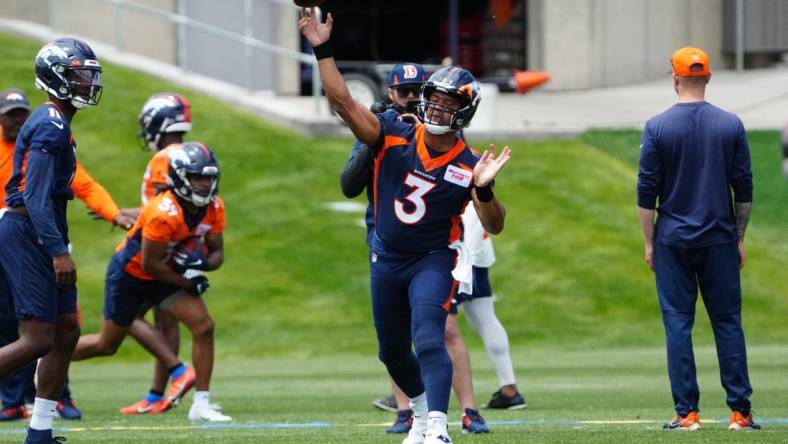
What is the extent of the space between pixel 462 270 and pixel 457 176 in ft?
1.63

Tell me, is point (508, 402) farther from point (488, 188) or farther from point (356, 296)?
point (356, 296)

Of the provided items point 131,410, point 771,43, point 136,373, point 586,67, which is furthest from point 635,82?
point 131,410

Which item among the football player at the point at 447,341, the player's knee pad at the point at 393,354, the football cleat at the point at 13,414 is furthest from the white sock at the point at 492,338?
the football cleat at the point at 13,414

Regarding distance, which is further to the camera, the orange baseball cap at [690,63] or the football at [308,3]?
the orange baseball cap at [690,63]

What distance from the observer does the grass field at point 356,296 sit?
9953 millimetres

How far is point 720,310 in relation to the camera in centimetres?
879

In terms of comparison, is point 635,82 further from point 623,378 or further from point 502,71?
point 623,378

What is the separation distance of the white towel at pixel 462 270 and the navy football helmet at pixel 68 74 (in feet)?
7.02

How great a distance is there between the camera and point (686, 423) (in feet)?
28.1

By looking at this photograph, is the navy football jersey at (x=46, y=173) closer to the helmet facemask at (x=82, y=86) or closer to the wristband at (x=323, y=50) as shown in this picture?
the helmet facemask at (x=82, y=86)

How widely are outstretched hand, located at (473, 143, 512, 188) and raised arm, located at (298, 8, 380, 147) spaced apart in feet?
2.06

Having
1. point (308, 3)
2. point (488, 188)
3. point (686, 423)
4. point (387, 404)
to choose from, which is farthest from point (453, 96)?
point (387, 404)

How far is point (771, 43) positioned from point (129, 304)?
24141 millimetres

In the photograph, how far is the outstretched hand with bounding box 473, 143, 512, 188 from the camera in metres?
7.45
